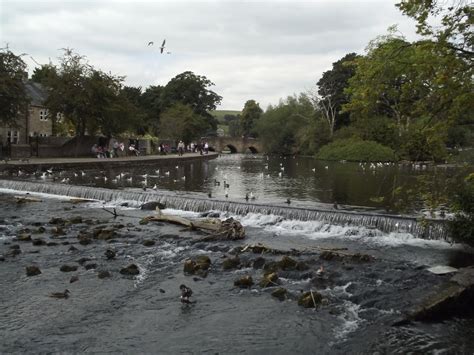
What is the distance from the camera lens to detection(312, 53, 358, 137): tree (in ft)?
256

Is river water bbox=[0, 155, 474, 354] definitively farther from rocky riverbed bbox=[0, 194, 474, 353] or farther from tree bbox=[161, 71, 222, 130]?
tree bbox=[161, 71, 222, 130]

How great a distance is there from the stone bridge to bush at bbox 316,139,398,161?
44360 millimetres

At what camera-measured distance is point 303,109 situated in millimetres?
91188

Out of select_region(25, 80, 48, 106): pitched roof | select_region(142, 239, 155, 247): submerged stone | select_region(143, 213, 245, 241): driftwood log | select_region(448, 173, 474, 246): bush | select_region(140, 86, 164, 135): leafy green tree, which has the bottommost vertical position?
select_region(142, 239, 155, 247): submerged stone

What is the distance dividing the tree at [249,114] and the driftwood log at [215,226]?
116 metres

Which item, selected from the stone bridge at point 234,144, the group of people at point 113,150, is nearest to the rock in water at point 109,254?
the group of people at point 113,150

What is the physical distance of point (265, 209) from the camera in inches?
797

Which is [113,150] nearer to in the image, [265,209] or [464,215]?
[265,209]

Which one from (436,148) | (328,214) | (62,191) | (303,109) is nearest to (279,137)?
(303,109)

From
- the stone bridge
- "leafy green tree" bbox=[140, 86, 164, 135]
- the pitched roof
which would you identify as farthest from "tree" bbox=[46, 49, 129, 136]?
the stone bridge

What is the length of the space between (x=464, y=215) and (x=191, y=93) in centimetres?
9399

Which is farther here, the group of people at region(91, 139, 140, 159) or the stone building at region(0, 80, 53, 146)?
the stone building at region(0, 80, 53, 146)

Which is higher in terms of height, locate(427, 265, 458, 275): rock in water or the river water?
locate(427, 265, 458, 275): rock in water

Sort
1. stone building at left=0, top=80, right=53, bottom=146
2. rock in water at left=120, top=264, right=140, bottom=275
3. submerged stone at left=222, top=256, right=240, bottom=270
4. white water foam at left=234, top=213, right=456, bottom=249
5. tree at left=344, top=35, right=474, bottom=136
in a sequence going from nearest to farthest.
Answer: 1. tree at left=344, top=35, right=474, bottom=136
2. rock in water at left=120, top=264, right=140, bottom=275
3. submerged stone at left=222, top=256, right=240, bottom=270
4. white water foam at left=234, top=213, right=456, bottom=249
5. stone building at left=0, top=80, right=53, bottom=146
